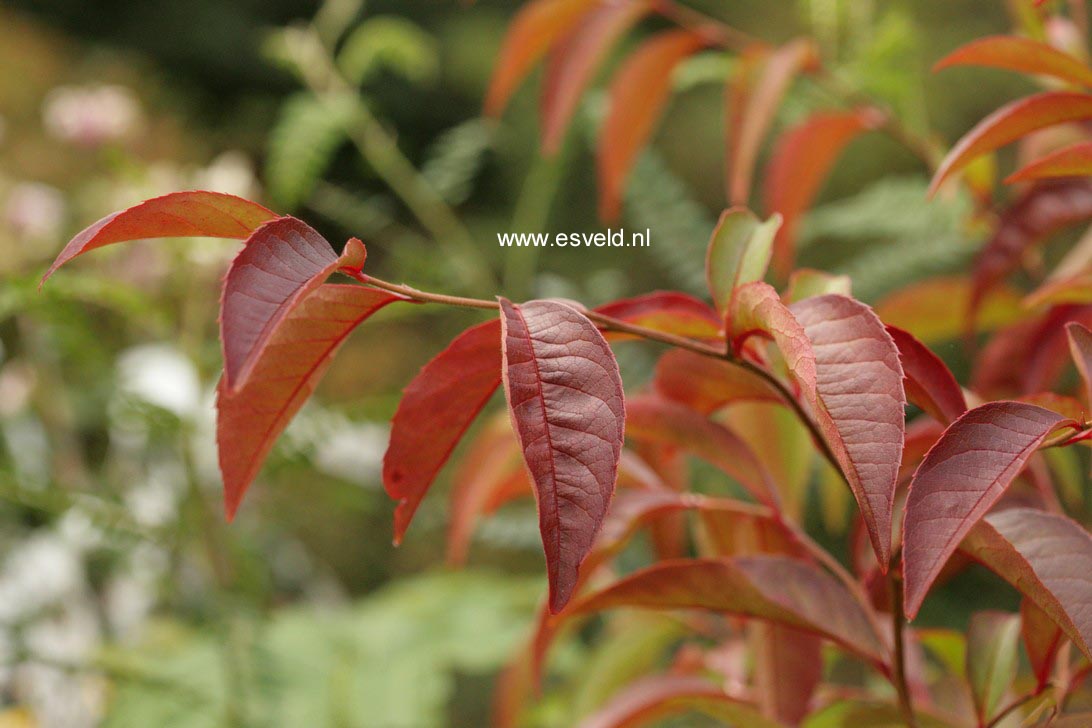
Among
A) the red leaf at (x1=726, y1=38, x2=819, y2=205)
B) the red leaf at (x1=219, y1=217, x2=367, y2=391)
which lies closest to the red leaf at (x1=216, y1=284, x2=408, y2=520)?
the red leaf at (x1=219, y1=217, x2=367, y2=391)

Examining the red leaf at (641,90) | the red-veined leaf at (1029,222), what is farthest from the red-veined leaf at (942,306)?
the red leaf at (641,90)

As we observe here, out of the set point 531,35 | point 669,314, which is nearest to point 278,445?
point 531,35

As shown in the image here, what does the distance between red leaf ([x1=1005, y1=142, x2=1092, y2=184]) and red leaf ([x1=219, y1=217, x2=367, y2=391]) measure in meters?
0.17

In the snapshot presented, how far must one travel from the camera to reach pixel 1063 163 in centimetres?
23

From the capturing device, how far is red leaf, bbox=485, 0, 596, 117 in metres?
0.44

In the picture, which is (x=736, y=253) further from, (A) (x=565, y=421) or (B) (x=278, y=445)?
(B) (x=278, y=445)

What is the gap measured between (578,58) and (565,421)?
0.30m

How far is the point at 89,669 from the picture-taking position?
458 millimetres

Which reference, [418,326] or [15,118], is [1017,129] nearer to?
[418,326]

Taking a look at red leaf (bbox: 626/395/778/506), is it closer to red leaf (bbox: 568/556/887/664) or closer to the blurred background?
red leaf (bbox: 568/556/887/664)

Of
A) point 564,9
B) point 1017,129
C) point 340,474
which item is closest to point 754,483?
point 1017,129

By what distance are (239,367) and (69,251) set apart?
0.16 ft

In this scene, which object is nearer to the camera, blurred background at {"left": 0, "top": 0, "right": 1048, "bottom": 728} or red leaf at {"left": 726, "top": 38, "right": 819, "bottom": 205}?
red leaf at {"left": 726, "top": 38, "right": 819, "bottom": 205}

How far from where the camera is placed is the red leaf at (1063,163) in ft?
0.75
